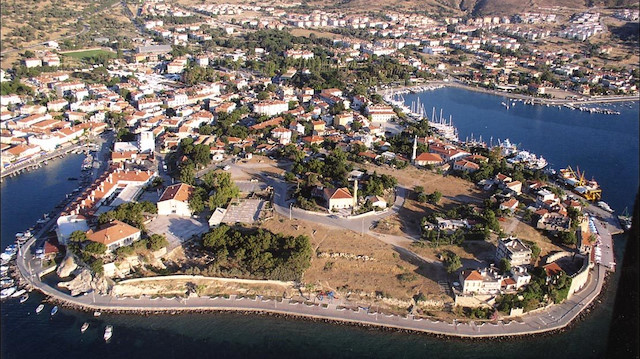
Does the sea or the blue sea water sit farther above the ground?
the blue sea water

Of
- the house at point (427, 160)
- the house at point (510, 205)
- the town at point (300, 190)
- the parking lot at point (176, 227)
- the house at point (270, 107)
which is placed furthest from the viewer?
the house at point (270, 107)

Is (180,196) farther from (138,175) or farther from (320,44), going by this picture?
(320,44)

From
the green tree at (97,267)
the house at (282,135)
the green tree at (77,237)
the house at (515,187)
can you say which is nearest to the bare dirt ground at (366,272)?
the green tree at (97,267)

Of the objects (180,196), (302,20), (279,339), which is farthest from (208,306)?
(302,20)

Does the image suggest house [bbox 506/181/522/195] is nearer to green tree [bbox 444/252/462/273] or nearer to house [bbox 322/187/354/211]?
green tree [bbox 444/252/462/273]

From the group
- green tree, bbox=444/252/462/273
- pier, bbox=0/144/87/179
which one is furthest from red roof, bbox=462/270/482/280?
pier, bbox=0/144/87/179

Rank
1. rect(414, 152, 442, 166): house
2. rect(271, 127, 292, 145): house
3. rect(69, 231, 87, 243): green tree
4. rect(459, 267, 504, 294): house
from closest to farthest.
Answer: rect(459, 267, 504, 294): house
rect(69, 231, 87, 243): green tree
rect(414, 152, 442, 166): house
rect(271, 127, 292, 145): house

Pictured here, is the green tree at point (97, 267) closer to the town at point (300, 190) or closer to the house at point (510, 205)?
the town at point (300, 190)
